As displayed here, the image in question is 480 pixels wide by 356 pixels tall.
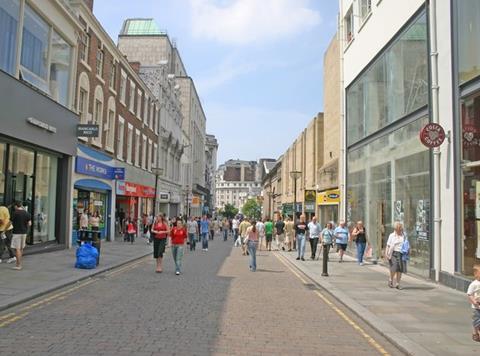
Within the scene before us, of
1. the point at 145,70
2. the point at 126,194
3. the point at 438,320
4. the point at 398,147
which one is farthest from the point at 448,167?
the point at 145,70

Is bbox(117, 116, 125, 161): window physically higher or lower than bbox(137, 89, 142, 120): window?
lower

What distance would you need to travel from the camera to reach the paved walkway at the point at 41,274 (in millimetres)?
9609

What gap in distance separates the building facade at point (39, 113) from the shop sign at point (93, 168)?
1.24 m

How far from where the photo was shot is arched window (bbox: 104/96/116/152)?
26672 millimetres

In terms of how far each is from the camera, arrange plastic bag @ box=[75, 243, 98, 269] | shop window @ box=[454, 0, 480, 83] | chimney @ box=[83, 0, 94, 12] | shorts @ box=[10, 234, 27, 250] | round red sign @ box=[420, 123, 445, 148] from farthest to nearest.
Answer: chimney @ box=[83, 0, 94, 12]
plastic bag @ box=[75, 243, 98, 269]
shorts @ box=[10, 234, 27, 250]
round red sign @ box=[420, 123, 445, 148]
shop window @ box=[454, 0, 480, 83]

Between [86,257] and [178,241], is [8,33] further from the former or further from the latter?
[178,241]

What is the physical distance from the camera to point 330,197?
1053 inches

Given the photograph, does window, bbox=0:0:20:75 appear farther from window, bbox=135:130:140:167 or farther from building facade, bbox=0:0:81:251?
window, bbox=135:130:140:167

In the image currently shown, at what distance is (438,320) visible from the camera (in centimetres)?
840

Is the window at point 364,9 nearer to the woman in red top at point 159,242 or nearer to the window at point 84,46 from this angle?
the woman in red top at point 159,242

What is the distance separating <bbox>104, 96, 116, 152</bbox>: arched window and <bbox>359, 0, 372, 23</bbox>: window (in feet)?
44.0

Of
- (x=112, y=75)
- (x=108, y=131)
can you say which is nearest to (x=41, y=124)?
(x=108, y=131)

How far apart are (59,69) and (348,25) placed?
1316 cm

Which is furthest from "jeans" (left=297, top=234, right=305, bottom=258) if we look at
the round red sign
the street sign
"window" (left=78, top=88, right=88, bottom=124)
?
"window" (left=78, top=88, right=88, bottom=124)
